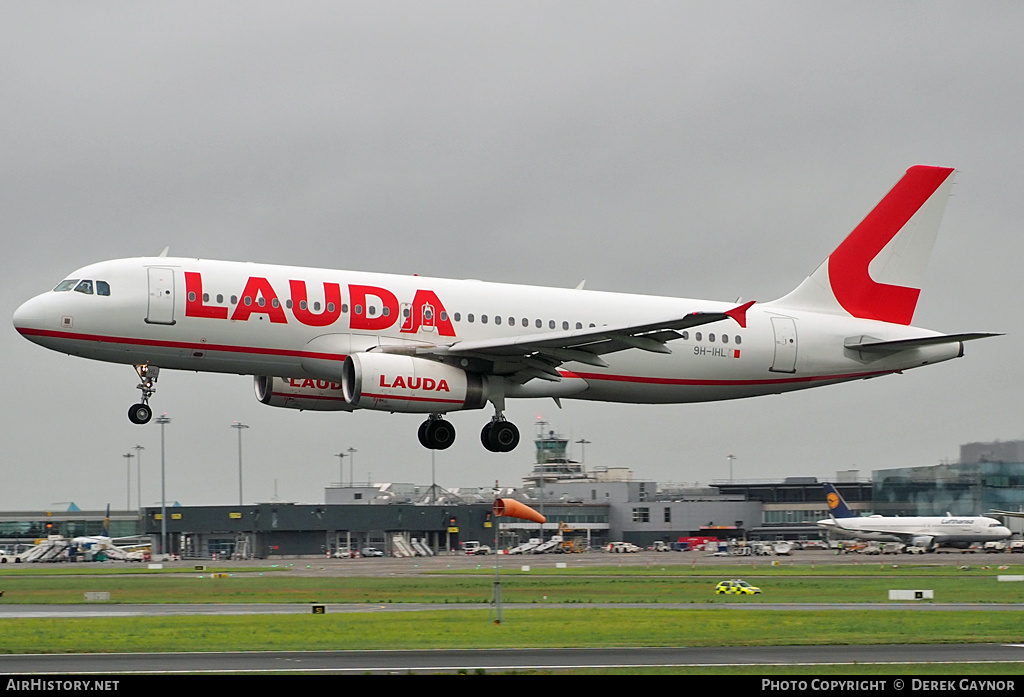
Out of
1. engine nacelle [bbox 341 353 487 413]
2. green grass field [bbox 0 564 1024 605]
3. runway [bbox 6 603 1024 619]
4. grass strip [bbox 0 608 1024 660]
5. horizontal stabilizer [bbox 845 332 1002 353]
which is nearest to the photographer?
grass strip [bbox 0 608 1024 660]

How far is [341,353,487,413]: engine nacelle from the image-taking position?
136 feet

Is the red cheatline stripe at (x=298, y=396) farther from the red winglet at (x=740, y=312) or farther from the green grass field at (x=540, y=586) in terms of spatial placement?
the green grass field at (x=540, y=586)

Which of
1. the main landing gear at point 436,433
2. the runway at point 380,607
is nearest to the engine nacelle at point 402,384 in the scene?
the main landing gear at point 436,433

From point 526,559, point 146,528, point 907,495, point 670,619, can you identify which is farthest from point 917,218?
point 146,528

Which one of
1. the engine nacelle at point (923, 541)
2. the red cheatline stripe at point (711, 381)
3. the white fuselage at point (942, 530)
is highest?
the red cheatline stripe at point (711, 381)

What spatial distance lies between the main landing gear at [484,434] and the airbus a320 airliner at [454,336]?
5cm

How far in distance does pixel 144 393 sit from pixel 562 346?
1358 cm

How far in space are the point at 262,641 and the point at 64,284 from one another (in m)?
12.8

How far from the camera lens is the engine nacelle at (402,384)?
41.4 metres

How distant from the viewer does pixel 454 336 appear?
4422 cm

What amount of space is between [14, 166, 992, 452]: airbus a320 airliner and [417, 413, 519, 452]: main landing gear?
5cm

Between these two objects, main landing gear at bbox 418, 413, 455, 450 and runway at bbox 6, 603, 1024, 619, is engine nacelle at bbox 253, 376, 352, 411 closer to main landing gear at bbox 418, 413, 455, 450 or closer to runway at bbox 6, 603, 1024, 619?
main landing gear at bbox 418, 413, 455, 450

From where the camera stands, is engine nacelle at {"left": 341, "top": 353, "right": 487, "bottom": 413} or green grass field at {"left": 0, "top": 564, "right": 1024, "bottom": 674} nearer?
green grass field at {"left": 0, "top": 564, "right": 1024, "bottom": 674}

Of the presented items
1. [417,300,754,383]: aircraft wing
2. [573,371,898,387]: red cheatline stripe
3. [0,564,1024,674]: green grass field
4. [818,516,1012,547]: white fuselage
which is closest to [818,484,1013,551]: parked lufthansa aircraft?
[818,516,1012,547]: white fuselage
